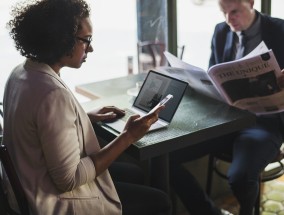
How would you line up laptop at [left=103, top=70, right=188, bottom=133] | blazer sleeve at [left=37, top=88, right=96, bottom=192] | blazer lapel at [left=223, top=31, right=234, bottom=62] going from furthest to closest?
1. blazer lapel at [left=223, top=31, right=234, bottom=62]
2. laptop at [left=103, top=70, right=188, bottom=133]
3. blazer sleeve at [left=37, top=88, right=96, bottom=192]

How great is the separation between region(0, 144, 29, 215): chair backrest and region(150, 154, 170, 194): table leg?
556mm

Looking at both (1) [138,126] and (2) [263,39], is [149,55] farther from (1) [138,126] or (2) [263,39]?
(1) [138,126]

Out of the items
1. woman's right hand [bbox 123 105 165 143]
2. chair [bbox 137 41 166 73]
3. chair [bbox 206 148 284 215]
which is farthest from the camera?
chair [bbox 137 41 166 73]

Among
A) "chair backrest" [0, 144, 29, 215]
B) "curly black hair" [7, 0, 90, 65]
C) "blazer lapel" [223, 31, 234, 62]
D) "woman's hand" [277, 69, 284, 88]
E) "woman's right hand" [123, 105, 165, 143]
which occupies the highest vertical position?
"curly black hair" [7, 0, 90, 65]

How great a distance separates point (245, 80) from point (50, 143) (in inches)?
30.8

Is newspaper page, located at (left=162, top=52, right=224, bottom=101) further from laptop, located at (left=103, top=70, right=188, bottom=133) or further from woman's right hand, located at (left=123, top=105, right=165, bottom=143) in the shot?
woman's right hand, located at (left=123, top=105, right=165, bottom=143)

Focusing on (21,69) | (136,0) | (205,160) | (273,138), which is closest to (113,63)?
(136,0)

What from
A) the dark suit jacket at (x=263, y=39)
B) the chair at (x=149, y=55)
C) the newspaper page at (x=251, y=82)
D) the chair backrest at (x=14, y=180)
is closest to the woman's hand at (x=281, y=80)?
the newspaper page at (x=251, y=82)

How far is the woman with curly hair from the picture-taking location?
39.6 inches

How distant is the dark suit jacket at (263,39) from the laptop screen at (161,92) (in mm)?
547

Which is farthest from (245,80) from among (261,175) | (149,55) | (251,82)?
(149,55)

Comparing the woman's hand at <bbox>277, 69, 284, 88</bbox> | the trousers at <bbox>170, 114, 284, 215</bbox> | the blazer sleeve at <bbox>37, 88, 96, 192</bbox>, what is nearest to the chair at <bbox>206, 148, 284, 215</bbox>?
the trousers at <bbox>170, 114, 284, 215</bbox>

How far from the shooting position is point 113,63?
3234mm

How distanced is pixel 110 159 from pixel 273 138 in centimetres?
82
